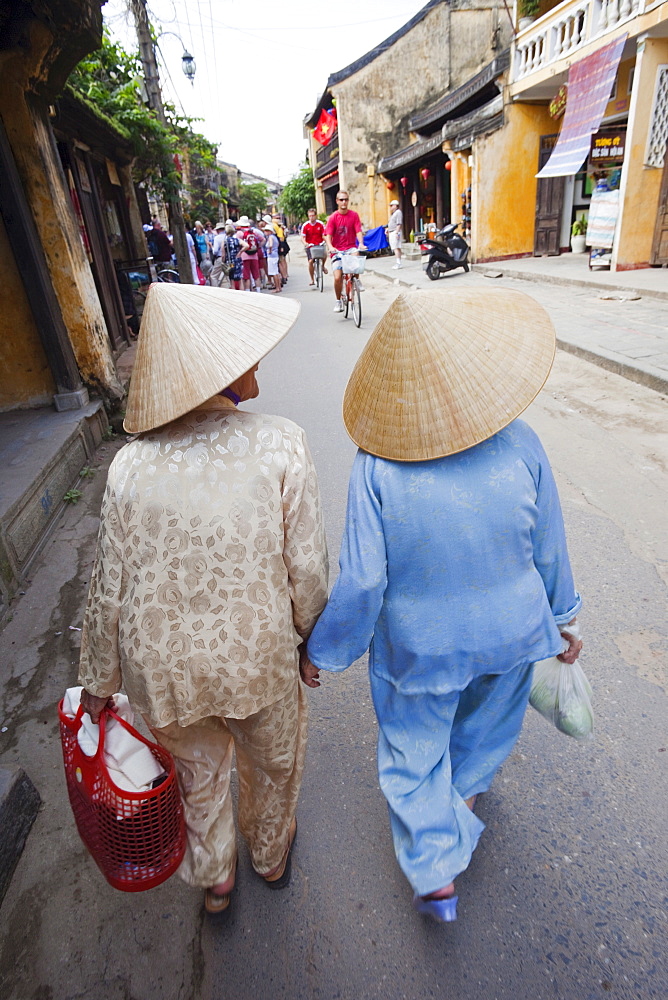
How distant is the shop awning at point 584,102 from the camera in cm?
912

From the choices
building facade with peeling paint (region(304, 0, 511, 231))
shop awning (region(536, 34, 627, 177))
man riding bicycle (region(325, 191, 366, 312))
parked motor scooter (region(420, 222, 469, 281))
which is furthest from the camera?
building facade with peeling paint (region(304, 0, 511, 231))

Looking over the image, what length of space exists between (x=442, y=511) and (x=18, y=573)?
2.77 metres

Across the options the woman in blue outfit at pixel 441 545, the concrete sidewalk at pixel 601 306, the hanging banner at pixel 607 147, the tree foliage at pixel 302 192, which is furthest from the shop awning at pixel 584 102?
the tree foliage at pixel 302 192

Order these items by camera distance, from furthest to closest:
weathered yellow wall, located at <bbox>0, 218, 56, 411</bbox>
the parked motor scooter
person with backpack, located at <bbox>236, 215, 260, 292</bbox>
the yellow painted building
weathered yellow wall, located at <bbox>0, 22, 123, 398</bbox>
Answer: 1. the parked motor scooter
2. person with backpack, located at <bbox>236, 215, 260, 292</bbox>
3. the yellow painted building
4. weathered yellow wall, located at <bbox>0, 218, 56, 411</bbox>
5. weathered yellow wall, located at <bbox>0, 22, 123, 398</bbox>

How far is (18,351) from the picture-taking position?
4941 millimetres

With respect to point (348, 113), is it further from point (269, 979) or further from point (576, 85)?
point (269, 979)

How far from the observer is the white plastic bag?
5.04 feet

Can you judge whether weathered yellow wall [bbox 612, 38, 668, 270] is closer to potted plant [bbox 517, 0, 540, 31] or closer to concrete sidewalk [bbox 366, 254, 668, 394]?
concrete sidewalk [bbox 366, 254, 668, 394]

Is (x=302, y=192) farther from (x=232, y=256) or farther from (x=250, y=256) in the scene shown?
(x=250, y=256)

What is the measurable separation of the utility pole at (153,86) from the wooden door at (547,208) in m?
7.84

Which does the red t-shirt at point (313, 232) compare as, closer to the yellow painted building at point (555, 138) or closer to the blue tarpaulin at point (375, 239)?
the yellow painted building at point (555, 138)

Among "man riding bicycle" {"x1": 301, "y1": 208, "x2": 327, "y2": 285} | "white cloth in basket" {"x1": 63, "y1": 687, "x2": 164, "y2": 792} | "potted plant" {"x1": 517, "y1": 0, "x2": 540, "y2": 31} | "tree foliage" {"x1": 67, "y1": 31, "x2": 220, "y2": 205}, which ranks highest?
"potted plant" {"x1": 517, "y1": 0, "x2": 540, "y2": 31}

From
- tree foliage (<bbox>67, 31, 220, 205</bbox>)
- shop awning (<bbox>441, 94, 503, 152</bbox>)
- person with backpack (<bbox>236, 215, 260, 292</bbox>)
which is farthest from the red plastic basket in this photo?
shop awning (<bbox>441, 94, 503, 152</bbox>)

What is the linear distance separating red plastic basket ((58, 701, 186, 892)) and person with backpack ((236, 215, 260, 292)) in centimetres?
1240
